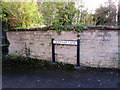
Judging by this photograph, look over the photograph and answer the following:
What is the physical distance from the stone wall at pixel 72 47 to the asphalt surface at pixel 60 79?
1.80ft

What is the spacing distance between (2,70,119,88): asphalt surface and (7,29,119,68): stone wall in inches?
21.6

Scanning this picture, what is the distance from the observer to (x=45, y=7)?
16.8 feet

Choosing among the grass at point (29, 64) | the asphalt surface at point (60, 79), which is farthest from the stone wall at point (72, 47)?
the asphalt surface at point (60, 79)

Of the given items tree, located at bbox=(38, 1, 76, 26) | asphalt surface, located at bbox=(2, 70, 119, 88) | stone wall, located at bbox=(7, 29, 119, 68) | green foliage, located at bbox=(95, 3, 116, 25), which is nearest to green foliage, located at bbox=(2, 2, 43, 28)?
tree, located at bbox=(38, 1, 76, 26)

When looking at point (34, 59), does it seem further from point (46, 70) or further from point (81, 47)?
point (81, 47)

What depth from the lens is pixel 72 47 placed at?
438 cm

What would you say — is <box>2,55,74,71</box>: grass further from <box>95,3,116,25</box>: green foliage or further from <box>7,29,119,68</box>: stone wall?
<box>95,3,116,25</box>: green foliage

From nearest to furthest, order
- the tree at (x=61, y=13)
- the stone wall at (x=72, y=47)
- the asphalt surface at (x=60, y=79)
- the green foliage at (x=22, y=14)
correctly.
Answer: the asphalt surface at (x=60, y=79) → the stone wall at (x=72, y=47) → the tree at (x=61, y=13) → the green foliage at (x=22, y=14)

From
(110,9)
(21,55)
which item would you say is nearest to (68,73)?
(21,55)

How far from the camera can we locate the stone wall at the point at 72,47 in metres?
3.86

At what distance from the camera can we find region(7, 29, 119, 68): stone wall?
386 cm

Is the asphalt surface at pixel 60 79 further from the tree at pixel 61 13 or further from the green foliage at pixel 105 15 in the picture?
the green foliage at pixel 105 15

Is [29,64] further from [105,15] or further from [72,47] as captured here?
[105,15]

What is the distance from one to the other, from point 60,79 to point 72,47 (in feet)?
5.07
